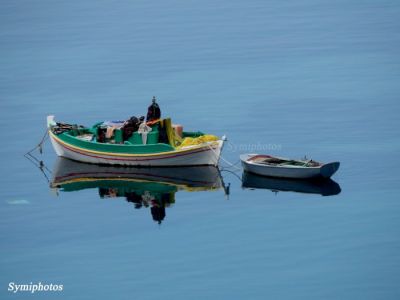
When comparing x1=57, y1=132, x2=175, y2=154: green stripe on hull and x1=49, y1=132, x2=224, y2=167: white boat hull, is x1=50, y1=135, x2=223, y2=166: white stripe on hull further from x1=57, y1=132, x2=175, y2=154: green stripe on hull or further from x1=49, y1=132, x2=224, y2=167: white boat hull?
x1=57, y1=132, x2=175, y2=154: green stripe on hull

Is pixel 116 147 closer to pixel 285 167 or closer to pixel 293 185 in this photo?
pixel 285 167

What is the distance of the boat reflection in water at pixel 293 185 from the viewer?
5012 centimetres

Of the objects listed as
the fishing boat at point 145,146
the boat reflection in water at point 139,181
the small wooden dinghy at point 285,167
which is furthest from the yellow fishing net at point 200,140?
the small wooden dinghy at point 285,167

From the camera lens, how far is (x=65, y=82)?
2859 inches

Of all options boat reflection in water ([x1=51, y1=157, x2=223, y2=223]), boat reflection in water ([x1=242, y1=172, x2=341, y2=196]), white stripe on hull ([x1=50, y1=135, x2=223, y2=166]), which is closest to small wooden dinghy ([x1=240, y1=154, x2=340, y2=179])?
boat reflection in water ([x1=242, y1=172, x2=341, y2=196])

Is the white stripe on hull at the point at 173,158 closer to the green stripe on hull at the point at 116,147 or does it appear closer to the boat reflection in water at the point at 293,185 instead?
the green stripe on hull at the point at 116,147

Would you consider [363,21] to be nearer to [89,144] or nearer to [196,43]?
[196,43]

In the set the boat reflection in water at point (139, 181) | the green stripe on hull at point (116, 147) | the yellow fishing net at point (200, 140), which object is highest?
the yellow fishing net at point (200, 140)

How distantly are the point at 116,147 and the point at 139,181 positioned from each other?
226cm

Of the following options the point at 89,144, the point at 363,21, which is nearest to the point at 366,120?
the point at 89,144

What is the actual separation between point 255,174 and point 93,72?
24292 millimetres

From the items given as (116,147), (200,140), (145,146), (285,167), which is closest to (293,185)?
(285,167)

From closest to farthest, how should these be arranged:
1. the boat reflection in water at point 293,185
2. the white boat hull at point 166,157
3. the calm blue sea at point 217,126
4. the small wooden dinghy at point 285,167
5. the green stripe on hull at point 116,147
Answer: the calm blue sea at point 217,126 → the boat reflection in water at point 293,185 → the small wooden dinghy at point 285,167 → the white boat hull at point 166,157 → the green stripe on hull at point 116,147

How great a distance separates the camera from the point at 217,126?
59875 millimetres
